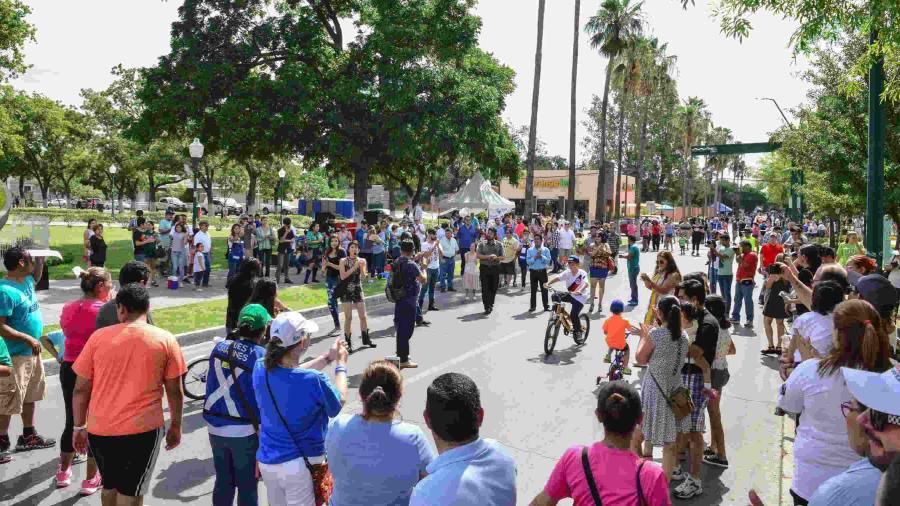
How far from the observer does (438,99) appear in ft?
83.6

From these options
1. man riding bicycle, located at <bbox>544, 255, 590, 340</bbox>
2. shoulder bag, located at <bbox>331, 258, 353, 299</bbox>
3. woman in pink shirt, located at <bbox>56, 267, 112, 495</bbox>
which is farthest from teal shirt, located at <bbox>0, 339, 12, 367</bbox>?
man riding bicycle, located at <bbox>544, 255, 590, 340</bbox>

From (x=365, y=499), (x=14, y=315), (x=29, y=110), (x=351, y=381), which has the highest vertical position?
(x=29, y=110)

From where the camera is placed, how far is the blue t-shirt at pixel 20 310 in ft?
18.4

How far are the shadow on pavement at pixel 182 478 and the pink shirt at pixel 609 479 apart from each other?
355 cm

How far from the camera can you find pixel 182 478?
5777mm

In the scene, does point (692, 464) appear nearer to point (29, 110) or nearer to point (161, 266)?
point (161, 266)

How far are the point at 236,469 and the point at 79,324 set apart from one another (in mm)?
2211

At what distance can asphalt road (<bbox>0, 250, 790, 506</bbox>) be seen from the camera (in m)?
5.67

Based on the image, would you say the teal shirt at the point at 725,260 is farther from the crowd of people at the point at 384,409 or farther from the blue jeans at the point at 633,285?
the crowd of people at the point at 384,409

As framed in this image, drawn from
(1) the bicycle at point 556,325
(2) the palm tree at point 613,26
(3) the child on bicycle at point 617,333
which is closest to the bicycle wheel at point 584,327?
(1) the bicycle at point 556,325

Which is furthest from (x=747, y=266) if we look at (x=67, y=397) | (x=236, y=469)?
(x=67, y=397)

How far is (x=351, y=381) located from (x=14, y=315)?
4.12 metres

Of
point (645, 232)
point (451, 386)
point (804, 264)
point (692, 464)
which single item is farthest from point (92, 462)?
point (645, 232)

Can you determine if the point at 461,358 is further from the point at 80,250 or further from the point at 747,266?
the point at 80,250
